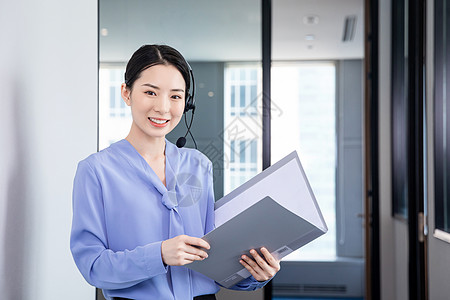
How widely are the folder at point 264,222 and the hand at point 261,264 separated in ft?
0.04

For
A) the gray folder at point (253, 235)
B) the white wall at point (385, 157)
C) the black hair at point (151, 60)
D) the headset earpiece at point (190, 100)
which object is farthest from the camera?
the white wall at point (385, 157)

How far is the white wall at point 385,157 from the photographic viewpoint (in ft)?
9.92

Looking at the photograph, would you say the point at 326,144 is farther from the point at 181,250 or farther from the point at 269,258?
the point at 181,250

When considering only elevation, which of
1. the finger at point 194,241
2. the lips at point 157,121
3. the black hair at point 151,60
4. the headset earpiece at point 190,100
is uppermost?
the black hair at point 151,60

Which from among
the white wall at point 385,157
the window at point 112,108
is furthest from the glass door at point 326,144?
the window at point 112,108

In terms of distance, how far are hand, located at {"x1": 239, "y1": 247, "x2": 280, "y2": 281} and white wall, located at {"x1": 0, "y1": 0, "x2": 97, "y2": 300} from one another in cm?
52

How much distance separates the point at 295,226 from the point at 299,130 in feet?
14.3

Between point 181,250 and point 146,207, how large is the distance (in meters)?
0.14

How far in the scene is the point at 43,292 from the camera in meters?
1.23

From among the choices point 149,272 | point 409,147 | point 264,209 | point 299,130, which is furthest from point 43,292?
point 299,130

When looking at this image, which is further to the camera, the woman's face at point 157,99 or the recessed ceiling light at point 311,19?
the recessed ceiling light at point 311,19

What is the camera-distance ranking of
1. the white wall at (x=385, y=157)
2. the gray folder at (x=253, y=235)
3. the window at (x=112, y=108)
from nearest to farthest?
the gray folder at (x=253, y=235) < the window at (x=112, y=108) < the white wall at (x=385, y=157)

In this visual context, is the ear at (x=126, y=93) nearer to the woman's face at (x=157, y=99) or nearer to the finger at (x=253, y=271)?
the woman's face at (x=157, y=99)

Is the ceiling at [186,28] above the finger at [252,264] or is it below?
above
